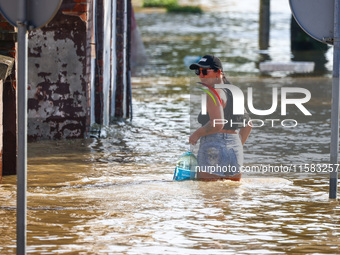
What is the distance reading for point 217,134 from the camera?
8398mm

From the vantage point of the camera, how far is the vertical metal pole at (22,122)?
5375 millimetres

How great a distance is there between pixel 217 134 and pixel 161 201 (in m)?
0.91

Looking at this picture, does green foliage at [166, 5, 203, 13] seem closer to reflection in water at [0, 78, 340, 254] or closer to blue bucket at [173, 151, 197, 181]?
reflection in water at [0, 78, 340, 254]

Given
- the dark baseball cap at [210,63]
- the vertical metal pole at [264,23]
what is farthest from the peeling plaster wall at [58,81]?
the vertical metal pole at [264,23]

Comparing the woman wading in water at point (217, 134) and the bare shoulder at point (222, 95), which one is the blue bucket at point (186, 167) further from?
the bare shoulder at point (222, 95)

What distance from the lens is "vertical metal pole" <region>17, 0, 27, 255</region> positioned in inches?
212

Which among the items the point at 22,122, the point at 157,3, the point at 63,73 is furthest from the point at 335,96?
the point at 157,3

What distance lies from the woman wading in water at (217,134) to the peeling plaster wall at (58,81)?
313 centimetres

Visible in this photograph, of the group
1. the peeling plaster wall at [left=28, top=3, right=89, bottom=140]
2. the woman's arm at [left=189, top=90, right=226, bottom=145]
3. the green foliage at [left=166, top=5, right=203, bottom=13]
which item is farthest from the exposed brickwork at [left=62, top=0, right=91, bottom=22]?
the green foliage at [left=166, top=5, right=203, bottom=13]

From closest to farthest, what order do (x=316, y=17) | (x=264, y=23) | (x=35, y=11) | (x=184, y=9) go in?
(x=35, y=11) → (x=316, y=17) → (x=264, y=23) → (x=184, y=9)

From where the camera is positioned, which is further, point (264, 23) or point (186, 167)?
point (264, 23)

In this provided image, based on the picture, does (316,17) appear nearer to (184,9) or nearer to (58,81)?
(58,81)

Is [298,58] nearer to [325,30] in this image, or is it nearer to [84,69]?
[84,69]

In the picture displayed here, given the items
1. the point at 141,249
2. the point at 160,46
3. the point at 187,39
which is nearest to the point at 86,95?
the point at 141,249
